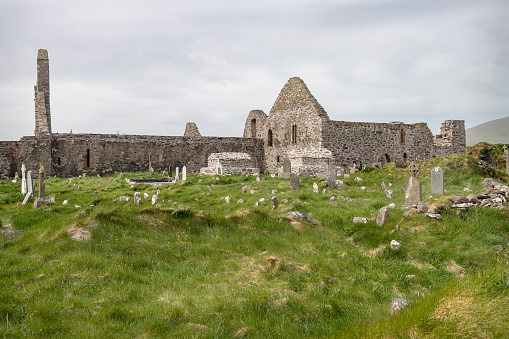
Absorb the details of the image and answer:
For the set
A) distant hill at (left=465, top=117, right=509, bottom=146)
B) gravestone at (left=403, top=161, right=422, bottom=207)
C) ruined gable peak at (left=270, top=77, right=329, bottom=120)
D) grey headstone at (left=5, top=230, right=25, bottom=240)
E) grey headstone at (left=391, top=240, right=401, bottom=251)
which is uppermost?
distant hill at (left=465, top=117, right=509, bottom=146)

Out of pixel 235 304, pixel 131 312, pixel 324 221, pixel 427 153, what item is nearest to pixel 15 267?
pixel 131 312

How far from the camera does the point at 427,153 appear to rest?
2841cm

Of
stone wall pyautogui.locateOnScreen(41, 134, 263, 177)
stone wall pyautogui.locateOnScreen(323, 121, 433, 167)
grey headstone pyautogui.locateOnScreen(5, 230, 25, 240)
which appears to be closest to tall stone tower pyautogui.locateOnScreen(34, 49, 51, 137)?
stone wall pyautogui.locateOnScreen(41, 134, 263, 177)

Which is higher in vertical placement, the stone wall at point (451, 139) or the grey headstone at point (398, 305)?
the stone wall at point (451, 139)

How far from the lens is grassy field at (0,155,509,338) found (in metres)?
4.72

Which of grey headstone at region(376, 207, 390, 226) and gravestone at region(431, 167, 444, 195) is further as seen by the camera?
gravestone at region(431, 167, 444, 195)

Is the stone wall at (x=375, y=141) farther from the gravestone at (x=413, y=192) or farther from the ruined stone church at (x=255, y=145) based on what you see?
the gravestone at (x=413, y=192)

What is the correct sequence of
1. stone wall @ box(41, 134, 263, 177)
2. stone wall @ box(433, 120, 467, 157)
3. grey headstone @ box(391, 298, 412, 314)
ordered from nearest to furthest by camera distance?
1. grey headstone @ box(391, 298, 412, 314)
2. stone wall @ box(41, 134, 263, 177)
3. stone wall @ box(433, 120, 467, 157)

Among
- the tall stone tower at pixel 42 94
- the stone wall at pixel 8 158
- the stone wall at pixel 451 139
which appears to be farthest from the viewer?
the stone wall at pixel 451 139

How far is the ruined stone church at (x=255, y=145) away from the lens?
24734 millimetres

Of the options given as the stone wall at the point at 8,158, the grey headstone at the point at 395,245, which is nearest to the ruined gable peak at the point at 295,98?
the stone wall at the point at 8,158

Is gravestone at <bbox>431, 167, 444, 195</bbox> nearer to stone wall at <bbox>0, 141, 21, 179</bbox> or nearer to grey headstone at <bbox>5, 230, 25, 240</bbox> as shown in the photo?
grey headstone at <bbox>5, 230, 25, 240</bbox>

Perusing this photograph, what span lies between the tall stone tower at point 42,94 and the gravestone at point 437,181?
23.3 meters

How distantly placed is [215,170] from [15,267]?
1748 cm
